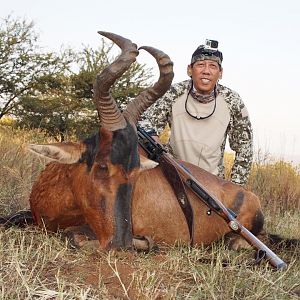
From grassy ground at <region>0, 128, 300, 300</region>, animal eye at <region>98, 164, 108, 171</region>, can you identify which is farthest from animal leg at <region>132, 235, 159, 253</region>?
animal eye at <region>98, 164, 108, 171</region>

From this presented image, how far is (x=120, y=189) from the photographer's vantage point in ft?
12.6

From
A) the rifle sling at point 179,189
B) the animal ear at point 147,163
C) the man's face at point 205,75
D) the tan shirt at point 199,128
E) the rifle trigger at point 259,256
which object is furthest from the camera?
the tan shirt at point 199,128

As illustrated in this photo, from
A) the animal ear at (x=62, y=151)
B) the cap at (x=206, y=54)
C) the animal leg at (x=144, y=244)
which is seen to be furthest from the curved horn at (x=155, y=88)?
the cap at (x=206, y=54)

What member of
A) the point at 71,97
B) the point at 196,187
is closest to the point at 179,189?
the point at 196,187

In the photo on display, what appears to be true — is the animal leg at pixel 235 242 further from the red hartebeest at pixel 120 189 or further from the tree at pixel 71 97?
the tree at pixel 71 97

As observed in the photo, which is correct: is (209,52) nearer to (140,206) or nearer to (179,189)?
(179,189)

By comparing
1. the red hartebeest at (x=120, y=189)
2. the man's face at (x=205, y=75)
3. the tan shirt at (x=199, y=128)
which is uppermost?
the man's face at (x=205, y=75)

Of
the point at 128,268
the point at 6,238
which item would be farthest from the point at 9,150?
the point at 128,268

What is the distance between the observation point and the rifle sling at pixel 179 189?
4539 millimetres

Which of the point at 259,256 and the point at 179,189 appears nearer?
the point at 259,256

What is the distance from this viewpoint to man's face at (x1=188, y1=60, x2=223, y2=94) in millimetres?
5879

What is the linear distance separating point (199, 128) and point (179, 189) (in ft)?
5.26

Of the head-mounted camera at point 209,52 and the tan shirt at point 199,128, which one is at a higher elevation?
the head-mounted camera at point 209,52

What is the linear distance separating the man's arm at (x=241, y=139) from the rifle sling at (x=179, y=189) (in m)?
1.64
